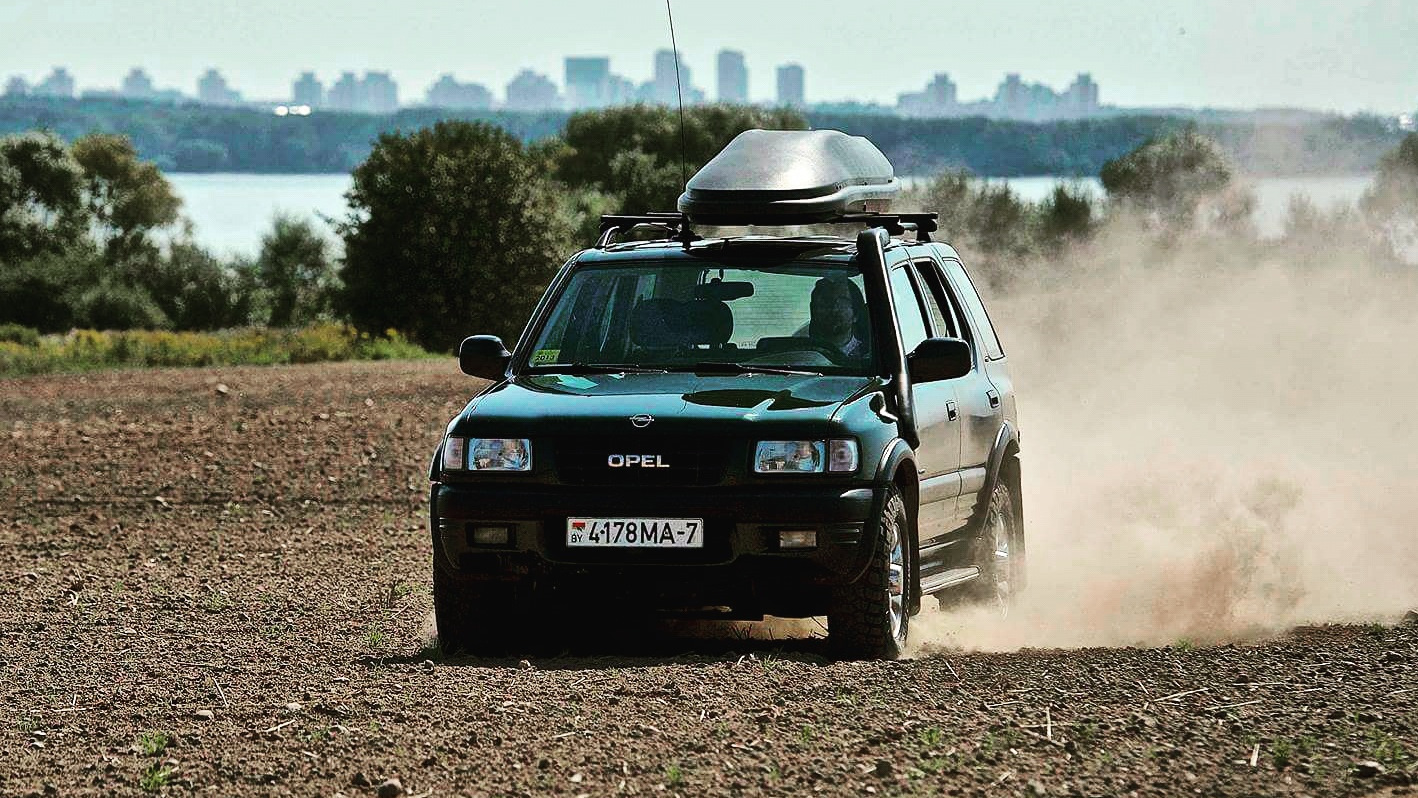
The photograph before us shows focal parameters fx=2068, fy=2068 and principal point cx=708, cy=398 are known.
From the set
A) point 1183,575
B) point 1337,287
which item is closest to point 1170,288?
point 1337,287

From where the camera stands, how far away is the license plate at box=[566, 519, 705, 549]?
7973mm

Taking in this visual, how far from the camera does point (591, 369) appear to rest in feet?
29.7

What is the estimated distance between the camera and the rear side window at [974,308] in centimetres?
1057

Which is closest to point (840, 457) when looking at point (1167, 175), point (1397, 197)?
point (1397, 197)

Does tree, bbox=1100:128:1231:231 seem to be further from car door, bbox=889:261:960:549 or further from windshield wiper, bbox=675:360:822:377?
windshield wiper, bbox=675:360:822:377

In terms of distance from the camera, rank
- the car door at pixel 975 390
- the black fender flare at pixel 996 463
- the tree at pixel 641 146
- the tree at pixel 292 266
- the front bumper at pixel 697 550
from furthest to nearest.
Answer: the tree at pixel 641 146
the tree at pixel 292 266
the black fender flare at pixel 996 463
the car door at pixel 975 390
the front bumper at pixel 697 550

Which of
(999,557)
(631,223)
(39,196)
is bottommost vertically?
(39,196)

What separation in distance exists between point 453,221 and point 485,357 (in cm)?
4892

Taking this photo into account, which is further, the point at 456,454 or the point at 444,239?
the point at 444,239

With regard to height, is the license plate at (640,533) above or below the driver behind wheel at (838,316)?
below

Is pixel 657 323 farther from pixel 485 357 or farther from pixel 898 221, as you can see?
pixel 898 221

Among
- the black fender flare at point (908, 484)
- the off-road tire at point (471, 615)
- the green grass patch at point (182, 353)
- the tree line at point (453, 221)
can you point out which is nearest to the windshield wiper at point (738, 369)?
the black fender flare at point (908, 484)

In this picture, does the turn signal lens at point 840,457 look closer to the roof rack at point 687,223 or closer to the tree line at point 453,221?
the roof rack at point 687,223

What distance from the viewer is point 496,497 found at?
26.7ft
